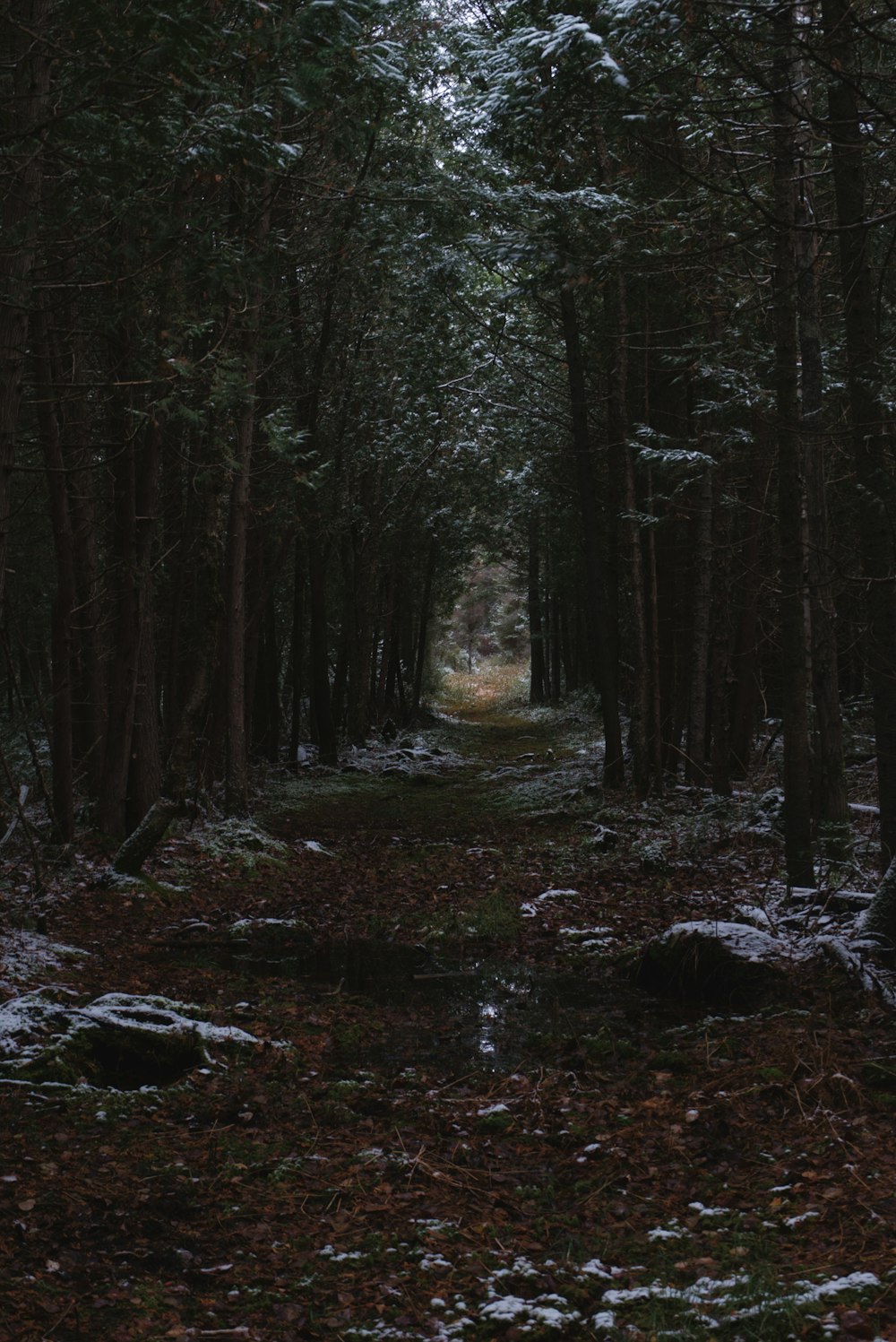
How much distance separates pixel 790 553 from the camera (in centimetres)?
928

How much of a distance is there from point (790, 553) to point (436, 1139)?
610 centimetres

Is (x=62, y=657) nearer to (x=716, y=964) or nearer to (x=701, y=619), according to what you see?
(x=716, y=964)

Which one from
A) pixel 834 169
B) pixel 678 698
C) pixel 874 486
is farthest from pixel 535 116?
pixel 678 698

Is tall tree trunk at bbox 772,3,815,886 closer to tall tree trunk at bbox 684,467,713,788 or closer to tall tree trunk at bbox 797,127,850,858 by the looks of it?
tall tree trunk at bbox 797,127,850,858

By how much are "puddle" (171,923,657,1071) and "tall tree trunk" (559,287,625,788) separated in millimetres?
9116

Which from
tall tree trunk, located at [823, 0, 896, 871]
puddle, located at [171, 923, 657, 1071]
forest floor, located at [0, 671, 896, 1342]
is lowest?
puddle, located at [171, 923, 657, 1071]

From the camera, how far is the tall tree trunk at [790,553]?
9.07 meters

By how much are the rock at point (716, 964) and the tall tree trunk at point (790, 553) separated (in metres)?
1.58

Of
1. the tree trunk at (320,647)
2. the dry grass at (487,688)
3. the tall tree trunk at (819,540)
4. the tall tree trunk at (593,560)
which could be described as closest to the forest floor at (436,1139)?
the tall tree trunk at (819,540)

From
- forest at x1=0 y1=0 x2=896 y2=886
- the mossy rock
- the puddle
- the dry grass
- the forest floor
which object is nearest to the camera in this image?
the forest floor

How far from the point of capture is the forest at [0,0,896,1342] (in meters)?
4.49

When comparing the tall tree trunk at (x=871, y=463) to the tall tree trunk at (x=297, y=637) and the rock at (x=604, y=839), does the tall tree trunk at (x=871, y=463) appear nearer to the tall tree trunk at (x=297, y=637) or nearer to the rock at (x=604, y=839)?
the rock at (x=604, y=839)

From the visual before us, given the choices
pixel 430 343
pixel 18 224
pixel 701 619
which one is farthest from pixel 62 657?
pixel 430 343

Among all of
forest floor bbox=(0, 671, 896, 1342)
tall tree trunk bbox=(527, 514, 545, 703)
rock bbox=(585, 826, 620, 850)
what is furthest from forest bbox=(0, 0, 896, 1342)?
tall tree trunk bbox=(527, 514, 545, 703)
